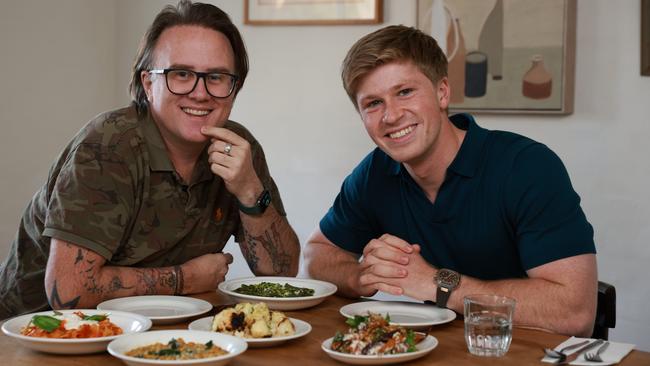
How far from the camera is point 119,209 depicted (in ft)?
7.04

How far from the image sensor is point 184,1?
2412 mm

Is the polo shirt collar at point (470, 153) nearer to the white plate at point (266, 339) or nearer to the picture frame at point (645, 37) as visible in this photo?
the white plate at point (266, 339)

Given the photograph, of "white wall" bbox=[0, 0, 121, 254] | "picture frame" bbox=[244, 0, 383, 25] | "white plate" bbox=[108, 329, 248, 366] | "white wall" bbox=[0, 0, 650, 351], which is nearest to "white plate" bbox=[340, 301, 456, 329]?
"white plate" bbox=[108, 329, 248, 366]

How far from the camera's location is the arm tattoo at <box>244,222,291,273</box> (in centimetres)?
247

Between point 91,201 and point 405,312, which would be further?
point 91,201

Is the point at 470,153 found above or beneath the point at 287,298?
above

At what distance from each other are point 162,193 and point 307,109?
5.30 feet

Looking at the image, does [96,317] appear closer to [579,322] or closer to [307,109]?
[579,322]

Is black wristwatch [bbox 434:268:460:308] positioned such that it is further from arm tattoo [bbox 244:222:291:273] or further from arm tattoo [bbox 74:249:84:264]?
arm tattoo [bbox 74:249:84:264]

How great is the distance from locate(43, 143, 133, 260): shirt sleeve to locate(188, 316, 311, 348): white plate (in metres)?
0.41

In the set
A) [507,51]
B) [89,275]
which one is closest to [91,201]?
[89,275]

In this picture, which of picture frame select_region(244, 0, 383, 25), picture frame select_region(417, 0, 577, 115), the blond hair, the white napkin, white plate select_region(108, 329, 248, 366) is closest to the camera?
white plate select_region(108, 329, 248, 366)

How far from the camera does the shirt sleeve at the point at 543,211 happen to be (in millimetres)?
1981

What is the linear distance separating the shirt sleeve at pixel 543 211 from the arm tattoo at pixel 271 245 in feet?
2.29
